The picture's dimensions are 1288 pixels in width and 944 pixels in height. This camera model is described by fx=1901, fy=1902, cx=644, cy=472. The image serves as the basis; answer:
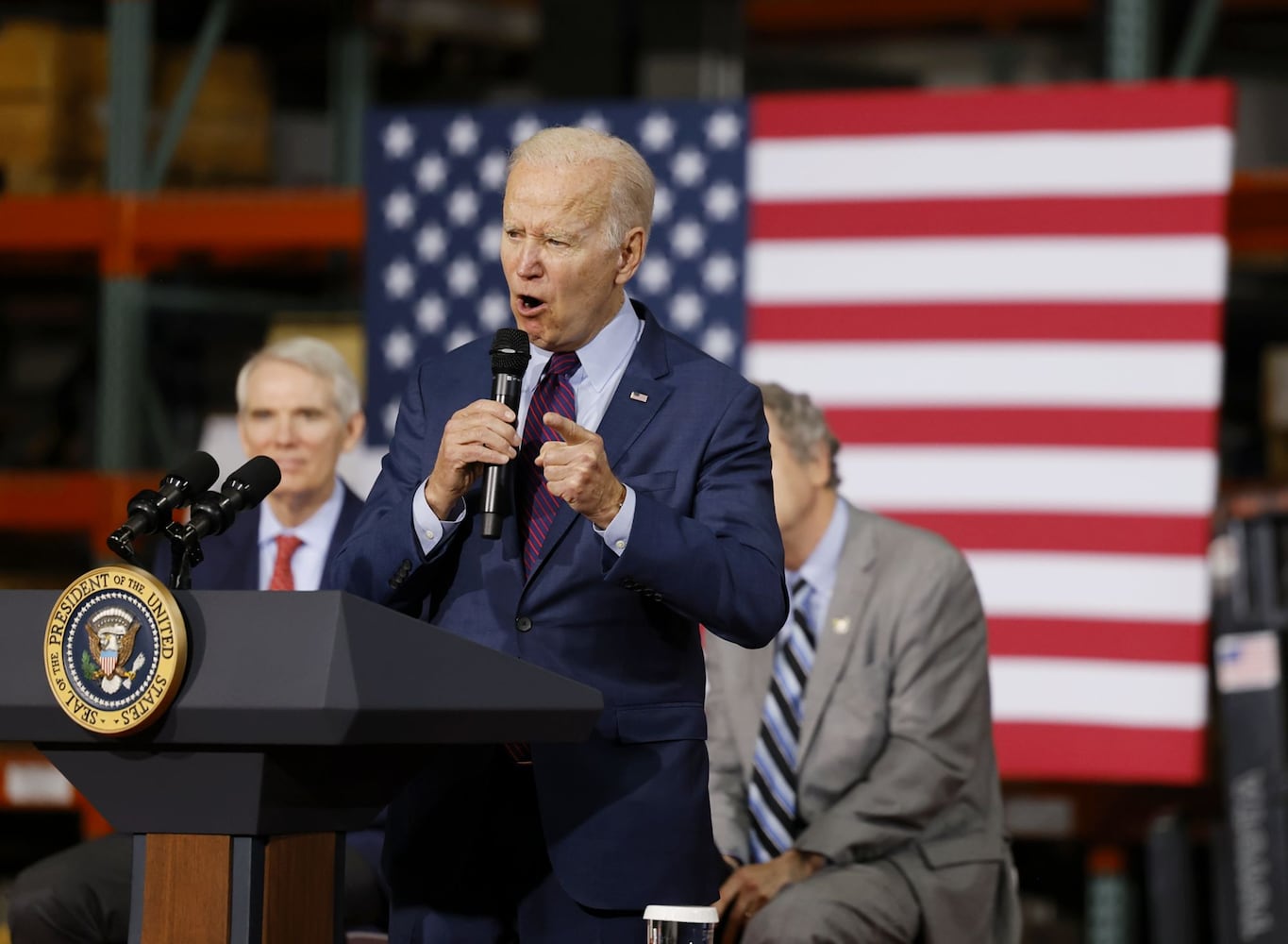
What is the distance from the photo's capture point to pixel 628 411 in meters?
2.31

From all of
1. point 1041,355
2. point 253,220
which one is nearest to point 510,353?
point 1041,355

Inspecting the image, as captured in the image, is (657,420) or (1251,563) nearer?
(657,420)

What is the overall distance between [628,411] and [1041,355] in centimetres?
372

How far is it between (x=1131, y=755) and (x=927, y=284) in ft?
5.12

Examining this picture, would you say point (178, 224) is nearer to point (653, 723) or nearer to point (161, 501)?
point (161, 501)

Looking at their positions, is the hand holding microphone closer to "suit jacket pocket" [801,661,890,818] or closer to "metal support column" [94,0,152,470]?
"suit jacket pocket" [801,661,890,818]

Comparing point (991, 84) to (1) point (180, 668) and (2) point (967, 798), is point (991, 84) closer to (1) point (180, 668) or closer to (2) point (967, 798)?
(2) point (967, 798)

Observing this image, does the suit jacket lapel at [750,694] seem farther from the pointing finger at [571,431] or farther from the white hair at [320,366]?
the pointing finger at [571,431]

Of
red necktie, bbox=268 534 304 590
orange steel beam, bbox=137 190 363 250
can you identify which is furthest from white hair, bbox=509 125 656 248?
orange steel beam, bbox=137 190 363 250

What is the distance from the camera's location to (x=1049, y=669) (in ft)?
18.8

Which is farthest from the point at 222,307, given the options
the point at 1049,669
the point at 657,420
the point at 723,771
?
the point at 657,420

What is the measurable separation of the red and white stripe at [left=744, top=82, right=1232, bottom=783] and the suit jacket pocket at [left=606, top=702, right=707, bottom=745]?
11.8 feet

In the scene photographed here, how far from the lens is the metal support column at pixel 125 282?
6973 mm

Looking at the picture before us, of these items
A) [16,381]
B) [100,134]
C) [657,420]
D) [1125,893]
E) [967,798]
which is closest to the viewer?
[657,420]
